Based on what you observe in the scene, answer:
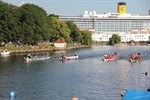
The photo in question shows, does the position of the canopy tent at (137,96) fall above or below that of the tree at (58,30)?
below

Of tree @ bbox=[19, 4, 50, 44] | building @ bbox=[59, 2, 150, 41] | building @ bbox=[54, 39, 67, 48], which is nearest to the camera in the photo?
tree @ bbox=[19, 4, 50, 44]

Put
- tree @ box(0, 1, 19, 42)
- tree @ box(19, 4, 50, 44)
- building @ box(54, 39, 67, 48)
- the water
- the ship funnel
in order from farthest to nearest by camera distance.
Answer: the ship funnel → building @ box(54, 39, 67, 48) → tree @ box(19, 4, 50, 44) → tree @ box(0, 1, 19, 42) → the water

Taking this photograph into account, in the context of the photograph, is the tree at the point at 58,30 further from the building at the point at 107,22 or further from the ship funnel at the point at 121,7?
the ship funnel at the point at 121,7

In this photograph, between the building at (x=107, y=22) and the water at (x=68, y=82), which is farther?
the building at (x=107, y=22)

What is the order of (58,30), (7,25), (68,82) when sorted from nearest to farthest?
(68,82) → (7,25) → (58,30)

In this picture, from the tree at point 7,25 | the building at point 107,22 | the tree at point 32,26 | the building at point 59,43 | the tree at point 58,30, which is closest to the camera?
the tree at point 7,25

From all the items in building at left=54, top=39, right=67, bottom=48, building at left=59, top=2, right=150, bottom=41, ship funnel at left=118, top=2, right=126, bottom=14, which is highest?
ship funnel at left=118, top=2, right=126, bottom=14

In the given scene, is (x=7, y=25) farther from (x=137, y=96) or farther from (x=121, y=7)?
(x=121, y=7)

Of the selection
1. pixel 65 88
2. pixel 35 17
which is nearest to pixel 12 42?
pixel 35 17

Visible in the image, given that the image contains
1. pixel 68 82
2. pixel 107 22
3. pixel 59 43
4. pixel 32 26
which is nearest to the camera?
pixel 68 82

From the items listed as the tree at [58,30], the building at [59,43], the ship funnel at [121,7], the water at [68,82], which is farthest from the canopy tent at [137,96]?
the ship funnel at [121,7]

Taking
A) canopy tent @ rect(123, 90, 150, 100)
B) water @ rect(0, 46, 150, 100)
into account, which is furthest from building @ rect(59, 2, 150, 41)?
canopy tent @ rect(123, 90, 150, 100)

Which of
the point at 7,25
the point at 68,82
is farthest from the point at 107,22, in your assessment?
the point at 68,82

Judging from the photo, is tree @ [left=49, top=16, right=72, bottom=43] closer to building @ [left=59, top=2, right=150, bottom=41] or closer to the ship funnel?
building @ [left=59, top=2, right=150, bottom=41]
